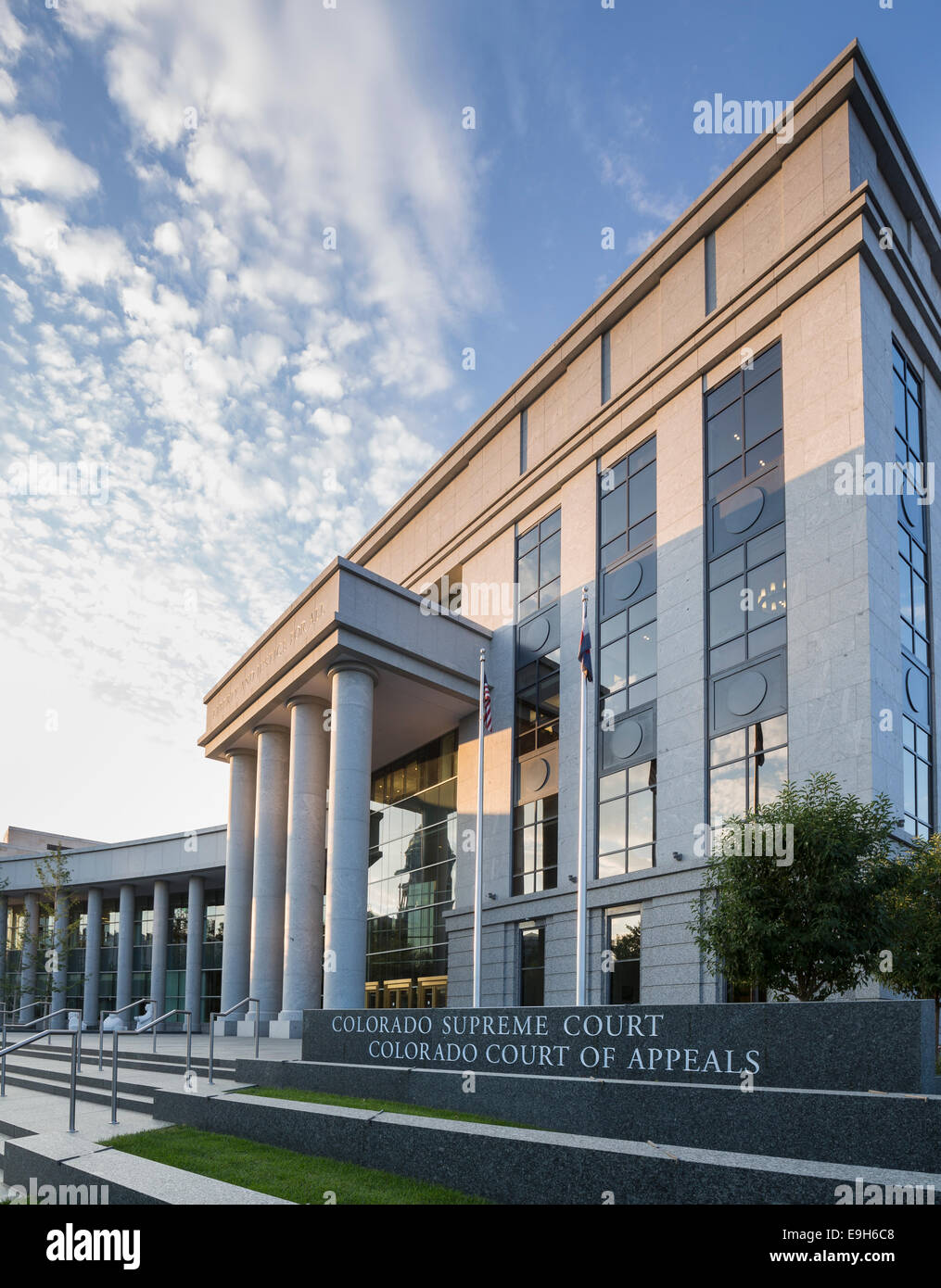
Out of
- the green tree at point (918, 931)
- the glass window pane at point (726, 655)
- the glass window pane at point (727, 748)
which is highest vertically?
the glass window pane at point (726, 655)

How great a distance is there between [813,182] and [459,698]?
1684cm

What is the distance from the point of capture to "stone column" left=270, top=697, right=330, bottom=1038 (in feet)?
95.6

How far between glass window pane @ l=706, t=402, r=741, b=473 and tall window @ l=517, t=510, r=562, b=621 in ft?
21.4

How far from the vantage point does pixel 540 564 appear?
3212 centimetres

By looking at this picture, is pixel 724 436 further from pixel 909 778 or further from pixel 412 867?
pixel 412 867

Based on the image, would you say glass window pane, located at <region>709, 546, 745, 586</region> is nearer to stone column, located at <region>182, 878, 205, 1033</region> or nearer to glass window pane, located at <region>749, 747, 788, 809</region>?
glass window pane, located at <region>749, 747, 788, 809</region>

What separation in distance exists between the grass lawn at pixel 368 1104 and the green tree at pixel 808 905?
18.5 ft

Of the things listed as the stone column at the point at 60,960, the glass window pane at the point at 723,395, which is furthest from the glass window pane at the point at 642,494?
the stone column at the point at 60,960

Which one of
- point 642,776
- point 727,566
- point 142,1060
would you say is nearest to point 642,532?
point 727,566

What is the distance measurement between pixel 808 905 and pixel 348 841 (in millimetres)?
14856

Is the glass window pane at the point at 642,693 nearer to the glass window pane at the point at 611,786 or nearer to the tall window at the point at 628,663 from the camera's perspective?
the tall window at the point at 628,663

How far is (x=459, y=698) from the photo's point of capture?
31.9 meters

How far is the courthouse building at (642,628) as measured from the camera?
22156mm
